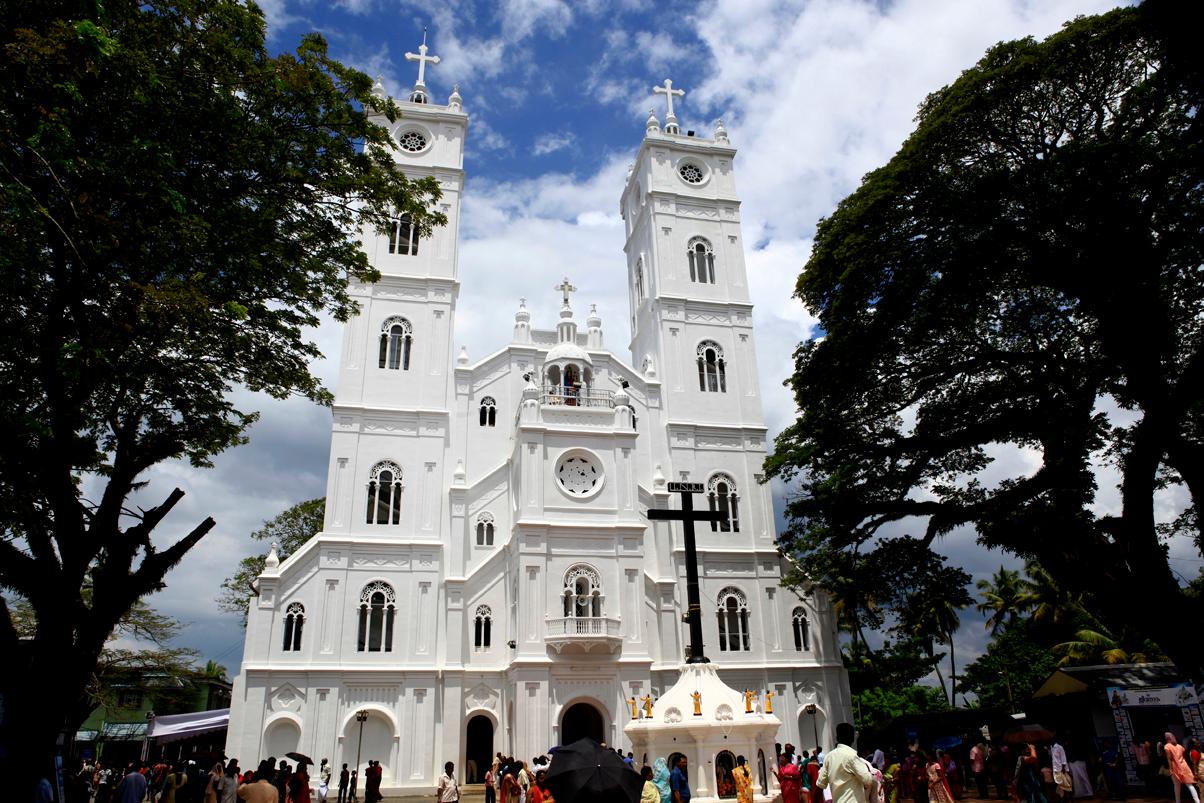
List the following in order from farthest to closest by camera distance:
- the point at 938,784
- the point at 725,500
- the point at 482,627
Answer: the point at 725,500
the point at 482,627
the point at 938,784

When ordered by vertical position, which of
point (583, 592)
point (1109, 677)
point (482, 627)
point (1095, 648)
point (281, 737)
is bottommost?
point (281, 737)

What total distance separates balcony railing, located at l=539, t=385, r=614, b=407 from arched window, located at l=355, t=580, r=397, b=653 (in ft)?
29.1

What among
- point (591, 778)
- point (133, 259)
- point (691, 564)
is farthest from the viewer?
point (691, 564)

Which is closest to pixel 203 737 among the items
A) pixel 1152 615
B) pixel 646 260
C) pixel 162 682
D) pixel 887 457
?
pixel 162 682

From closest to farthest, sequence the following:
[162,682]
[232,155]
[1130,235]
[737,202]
A: [232,155] → [1130,235] → [162,682] → [737,202]

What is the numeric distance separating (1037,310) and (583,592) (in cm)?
1636

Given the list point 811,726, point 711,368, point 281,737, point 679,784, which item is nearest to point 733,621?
point 811,726

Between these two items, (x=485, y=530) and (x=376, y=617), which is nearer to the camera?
(x=376, y=617)

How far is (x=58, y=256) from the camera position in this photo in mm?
9609

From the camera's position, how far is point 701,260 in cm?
3728

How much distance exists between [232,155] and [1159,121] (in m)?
16.1

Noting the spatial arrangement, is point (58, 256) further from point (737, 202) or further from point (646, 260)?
point (737, 202)

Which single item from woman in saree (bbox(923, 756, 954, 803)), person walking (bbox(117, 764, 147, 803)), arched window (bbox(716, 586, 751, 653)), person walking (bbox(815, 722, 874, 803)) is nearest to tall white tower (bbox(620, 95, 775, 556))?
arched window (bbox(716, 586, 751, 653))

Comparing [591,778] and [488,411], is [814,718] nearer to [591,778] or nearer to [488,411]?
[488,411]
